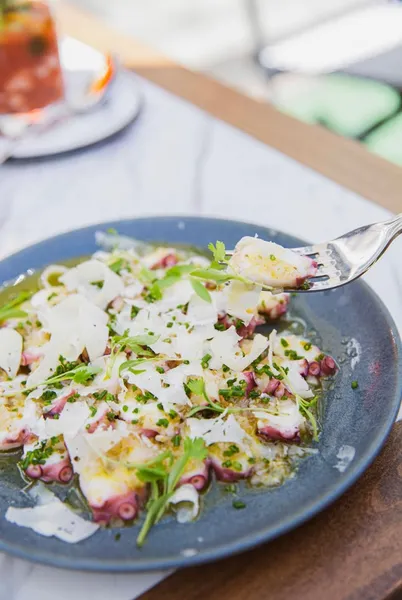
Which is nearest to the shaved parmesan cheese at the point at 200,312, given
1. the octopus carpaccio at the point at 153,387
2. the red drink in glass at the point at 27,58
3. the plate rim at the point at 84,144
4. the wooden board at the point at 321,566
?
the octopus carpaccio at the point at 153,387

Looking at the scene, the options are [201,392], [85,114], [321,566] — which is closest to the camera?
[321,566]

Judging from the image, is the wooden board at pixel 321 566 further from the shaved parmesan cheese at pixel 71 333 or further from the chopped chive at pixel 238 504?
the shaved parmesan cheese at pixel 71 333

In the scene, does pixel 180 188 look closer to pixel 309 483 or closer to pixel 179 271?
pixel 179 271

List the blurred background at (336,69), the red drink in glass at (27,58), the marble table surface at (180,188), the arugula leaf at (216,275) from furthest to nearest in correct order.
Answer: the blurred background at (336,69) < the red drink in glass at (27,58) < the marble table surface at (180,188) < the arugula leaf at (216,275)

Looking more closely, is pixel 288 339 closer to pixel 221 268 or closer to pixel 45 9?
pixel 221 268

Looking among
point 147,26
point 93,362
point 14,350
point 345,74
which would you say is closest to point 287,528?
point 93,362

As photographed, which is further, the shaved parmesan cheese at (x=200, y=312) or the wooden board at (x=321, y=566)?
the shaved parmesan cheese at (x=200, y=312)

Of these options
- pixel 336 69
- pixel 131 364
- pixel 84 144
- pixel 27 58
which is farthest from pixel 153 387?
pixel 336 69

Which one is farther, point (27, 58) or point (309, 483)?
point (27, 58)
